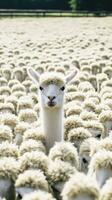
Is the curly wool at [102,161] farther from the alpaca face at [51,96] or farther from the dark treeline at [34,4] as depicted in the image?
the dark treeline at [34,4]

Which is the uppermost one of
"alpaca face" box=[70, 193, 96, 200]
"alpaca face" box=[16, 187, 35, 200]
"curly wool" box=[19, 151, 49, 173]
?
"curly wool" box=[19, 151, 49, 173]

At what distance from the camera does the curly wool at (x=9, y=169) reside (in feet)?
18.0

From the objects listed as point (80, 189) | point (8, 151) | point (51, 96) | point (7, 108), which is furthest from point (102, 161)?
point (7, 108)

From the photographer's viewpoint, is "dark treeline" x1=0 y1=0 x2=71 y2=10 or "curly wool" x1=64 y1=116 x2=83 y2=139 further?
"dark treeline" x1=0 y1=0 x2=71 y2=10

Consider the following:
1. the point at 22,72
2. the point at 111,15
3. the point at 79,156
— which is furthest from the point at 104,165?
the point at 111,15

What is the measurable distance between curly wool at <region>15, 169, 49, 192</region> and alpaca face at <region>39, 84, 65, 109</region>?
201cm

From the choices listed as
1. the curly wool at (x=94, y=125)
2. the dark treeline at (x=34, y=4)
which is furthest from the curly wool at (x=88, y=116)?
the dark treeline at (x=34, y=4)

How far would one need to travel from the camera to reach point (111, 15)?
185 ft

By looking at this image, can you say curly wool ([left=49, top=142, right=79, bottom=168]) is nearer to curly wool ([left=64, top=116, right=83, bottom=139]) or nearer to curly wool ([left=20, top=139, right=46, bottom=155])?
curly wool ([left=20, top=139, right=46, bottom=155])

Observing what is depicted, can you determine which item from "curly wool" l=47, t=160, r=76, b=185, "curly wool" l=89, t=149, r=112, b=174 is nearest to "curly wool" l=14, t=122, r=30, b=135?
"curly wool" l=47, t=160, r=76, b=185

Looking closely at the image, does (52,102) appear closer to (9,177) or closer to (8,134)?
(8,134)

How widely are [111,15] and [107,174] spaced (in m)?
52.2

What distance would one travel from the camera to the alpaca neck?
7.35 metres

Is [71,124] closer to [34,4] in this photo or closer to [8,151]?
[8,151]
